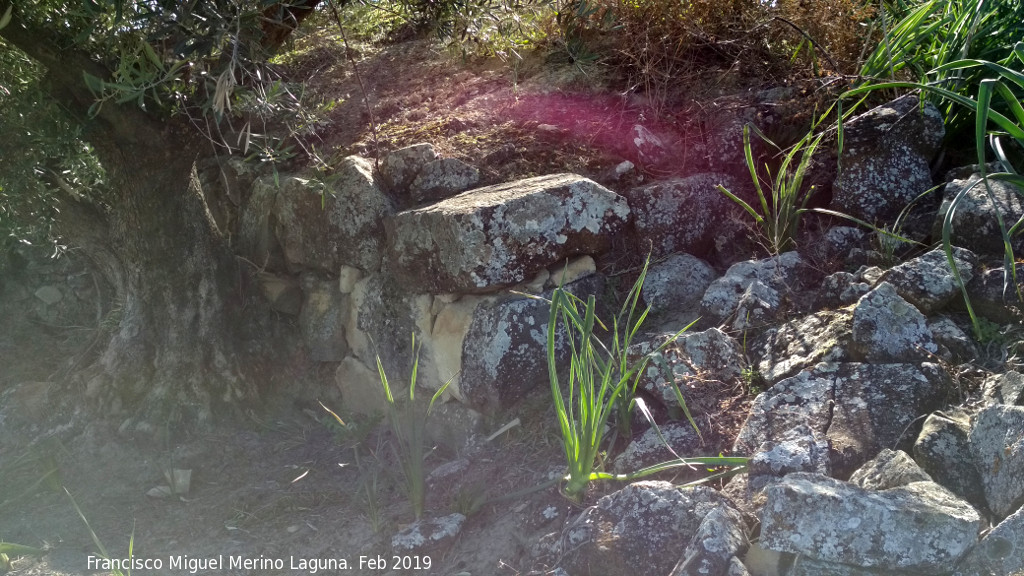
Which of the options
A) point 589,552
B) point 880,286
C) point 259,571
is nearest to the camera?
point 589,552

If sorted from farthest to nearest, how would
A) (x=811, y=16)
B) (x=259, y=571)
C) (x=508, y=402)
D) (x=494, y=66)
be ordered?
(x=494, y=66) → (x=811, y=16) → (x=508, y=402) → (x=259, y=571)

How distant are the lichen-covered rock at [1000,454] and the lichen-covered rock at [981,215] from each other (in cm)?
96

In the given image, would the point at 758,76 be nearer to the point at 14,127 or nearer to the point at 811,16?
the point at 811,16

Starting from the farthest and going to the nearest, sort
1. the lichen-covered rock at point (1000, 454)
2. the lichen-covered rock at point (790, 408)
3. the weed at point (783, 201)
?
the weed at point (783, 201) → the lichen-covered rock at point (790, 408) → the lichen-covered rock at point (1000, 454)

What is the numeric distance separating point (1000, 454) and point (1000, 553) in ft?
1.08

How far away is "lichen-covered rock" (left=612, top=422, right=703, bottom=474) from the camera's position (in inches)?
113

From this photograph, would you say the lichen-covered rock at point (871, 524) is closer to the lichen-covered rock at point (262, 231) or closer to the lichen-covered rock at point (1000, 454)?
the lichen-covered rock at point (1000, 454)

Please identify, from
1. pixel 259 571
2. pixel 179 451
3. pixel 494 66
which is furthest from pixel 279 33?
pixel 259 571

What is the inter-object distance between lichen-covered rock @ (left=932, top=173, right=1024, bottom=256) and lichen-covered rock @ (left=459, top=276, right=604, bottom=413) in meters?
1.49

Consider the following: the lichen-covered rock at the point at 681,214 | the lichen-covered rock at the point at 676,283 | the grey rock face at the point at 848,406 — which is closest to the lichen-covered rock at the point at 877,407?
the grey rock face at the point at 848,406

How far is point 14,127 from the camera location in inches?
169

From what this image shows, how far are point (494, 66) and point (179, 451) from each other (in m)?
2.70

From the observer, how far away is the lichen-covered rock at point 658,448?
9.46 ft

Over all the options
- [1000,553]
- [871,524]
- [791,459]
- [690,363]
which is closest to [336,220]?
[690,363]
